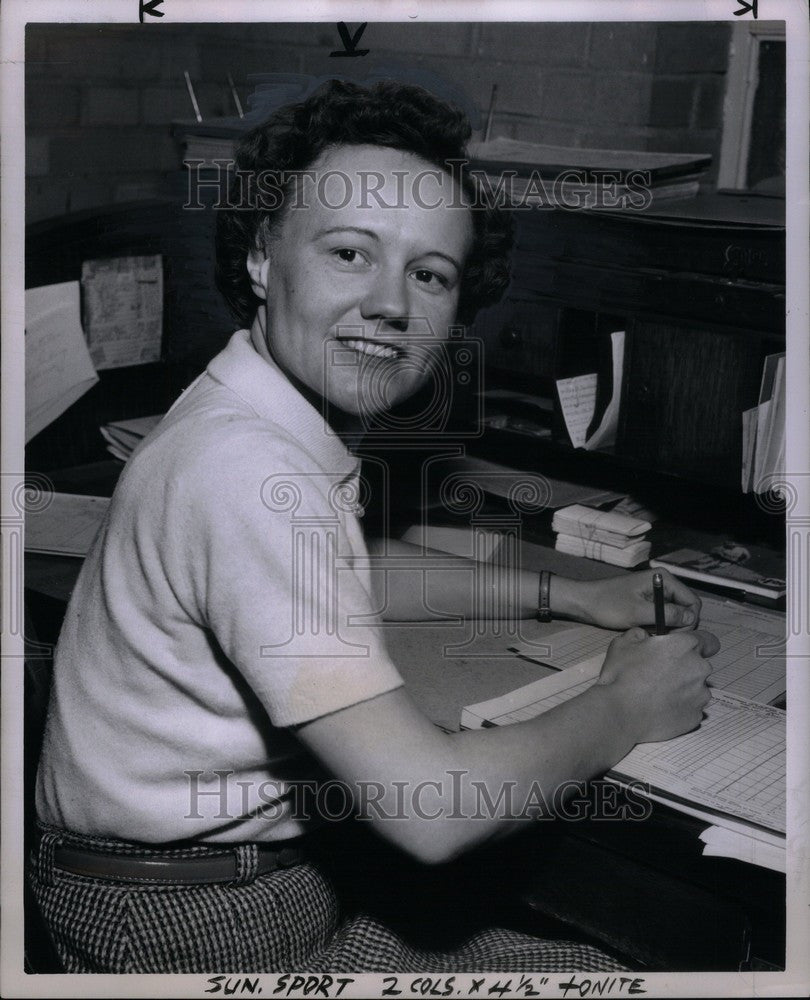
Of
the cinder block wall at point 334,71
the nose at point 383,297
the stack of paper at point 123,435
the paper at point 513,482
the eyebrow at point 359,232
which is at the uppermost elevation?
the cinder block wall at point 334,71

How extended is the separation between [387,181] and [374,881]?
843mm

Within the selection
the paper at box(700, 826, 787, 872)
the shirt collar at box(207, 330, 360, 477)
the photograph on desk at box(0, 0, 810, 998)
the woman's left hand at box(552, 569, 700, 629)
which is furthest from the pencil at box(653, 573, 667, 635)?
the shirt collar at box(207, 330, 360, 477)

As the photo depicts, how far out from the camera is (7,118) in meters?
1.16

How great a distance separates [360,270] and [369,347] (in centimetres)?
9

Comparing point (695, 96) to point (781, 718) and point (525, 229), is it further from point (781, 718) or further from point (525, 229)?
point (781, 718)

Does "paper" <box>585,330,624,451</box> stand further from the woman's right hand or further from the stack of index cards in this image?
the woman's right hand

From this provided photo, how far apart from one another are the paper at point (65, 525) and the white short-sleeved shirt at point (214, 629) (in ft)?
1.78

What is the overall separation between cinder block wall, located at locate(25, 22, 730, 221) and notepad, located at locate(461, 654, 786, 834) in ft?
4.12

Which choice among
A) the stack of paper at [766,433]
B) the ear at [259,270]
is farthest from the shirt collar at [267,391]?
the stack of paper at [766,433]

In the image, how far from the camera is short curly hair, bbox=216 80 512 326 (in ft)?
4.07

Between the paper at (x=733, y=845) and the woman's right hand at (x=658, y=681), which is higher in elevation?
the woman's right hand at (x=658, y=681)

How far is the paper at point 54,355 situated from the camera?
194 centimetres

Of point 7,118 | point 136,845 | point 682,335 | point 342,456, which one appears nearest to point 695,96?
point 682,335
